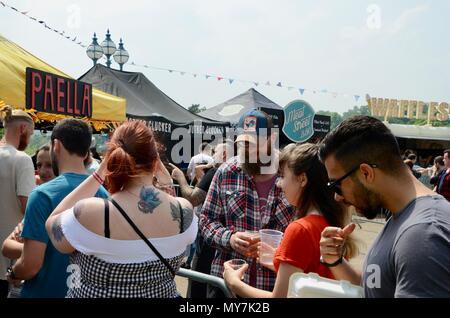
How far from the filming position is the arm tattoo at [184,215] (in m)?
1.76

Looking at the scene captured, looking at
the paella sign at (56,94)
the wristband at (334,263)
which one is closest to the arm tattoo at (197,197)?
the wristband at (334,263)

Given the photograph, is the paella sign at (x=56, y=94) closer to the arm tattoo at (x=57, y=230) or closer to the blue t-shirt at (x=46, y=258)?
the blue t-shirt at (x=46, y=258)

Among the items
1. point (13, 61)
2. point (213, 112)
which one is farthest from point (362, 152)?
point (213, 112)

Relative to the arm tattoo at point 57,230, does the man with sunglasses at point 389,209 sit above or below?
above

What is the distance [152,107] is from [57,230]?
9060 millimetres

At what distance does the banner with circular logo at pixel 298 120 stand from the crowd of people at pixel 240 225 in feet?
15.6

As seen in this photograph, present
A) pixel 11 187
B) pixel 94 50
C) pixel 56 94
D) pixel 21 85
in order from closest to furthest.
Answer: pixel 11 187 < pixel 21 85 < pixel 56 94 < pixel 94 50

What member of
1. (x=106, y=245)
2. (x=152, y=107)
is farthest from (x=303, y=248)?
(x=152, y=107)

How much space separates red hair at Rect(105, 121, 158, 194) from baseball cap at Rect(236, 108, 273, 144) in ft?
3.45

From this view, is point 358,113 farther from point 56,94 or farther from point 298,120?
point 56,94

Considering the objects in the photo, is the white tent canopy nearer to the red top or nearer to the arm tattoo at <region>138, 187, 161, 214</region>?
the red top

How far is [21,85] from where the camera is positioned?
5.21m

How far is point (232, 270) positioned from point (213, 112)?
1179cm
